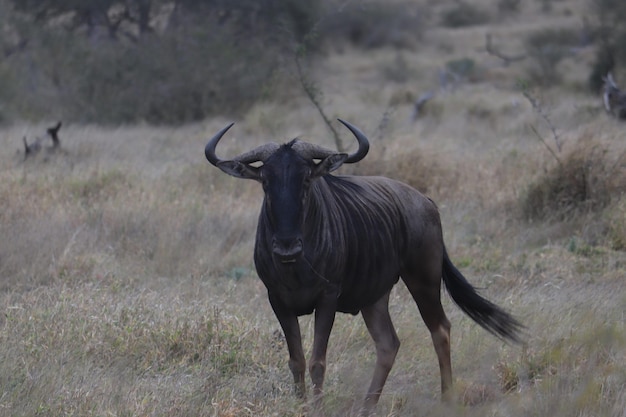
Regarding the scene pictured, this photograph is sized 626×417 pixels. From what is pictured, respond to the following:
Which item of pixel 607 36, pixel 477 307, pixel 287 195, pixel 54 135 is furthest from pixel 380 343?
pixel 607 36

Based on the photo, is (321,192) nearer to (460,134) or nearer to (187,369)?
(187,369)

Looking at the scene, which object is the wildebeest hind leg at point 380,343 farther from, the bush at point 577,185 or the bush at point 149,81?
the bush at point 149,81

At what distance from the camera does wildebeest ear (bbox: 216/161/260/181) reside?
485 cm

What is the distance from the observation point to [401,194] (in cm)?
578

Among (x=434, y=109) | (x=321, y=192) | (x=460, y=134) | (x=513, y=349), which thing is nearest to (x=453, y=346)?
(x=513, y=349)

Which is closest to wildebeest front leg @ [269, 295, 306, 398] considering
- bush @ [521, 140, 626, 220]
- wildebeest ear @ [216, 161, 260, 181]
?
wildebeest ear @ [216, 161, 260, 181]

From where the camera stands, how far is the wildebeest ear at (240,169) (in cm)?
485

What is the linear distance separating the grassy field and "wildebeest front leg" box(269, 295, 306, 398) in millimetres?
96

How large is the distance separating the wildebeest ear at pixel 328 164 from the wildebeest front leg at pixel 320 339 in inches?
24.7

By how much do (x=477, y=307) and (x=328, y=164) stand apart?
65.9 inches

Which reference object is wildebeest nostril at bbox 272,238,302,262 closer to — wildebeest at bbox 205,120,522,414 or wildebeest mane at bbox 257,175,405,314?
wildebeest at bbox 205,120,522,414

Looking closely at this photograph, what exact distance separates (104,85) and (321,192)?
50.6 feet

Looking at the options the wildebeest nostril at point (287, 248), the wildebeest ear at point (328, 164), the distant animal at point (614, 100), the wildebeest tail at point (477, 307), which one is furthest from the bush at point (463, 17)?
the wildebeest nostril at point (287, 248)

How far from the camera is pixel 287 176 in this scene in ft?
15.3
